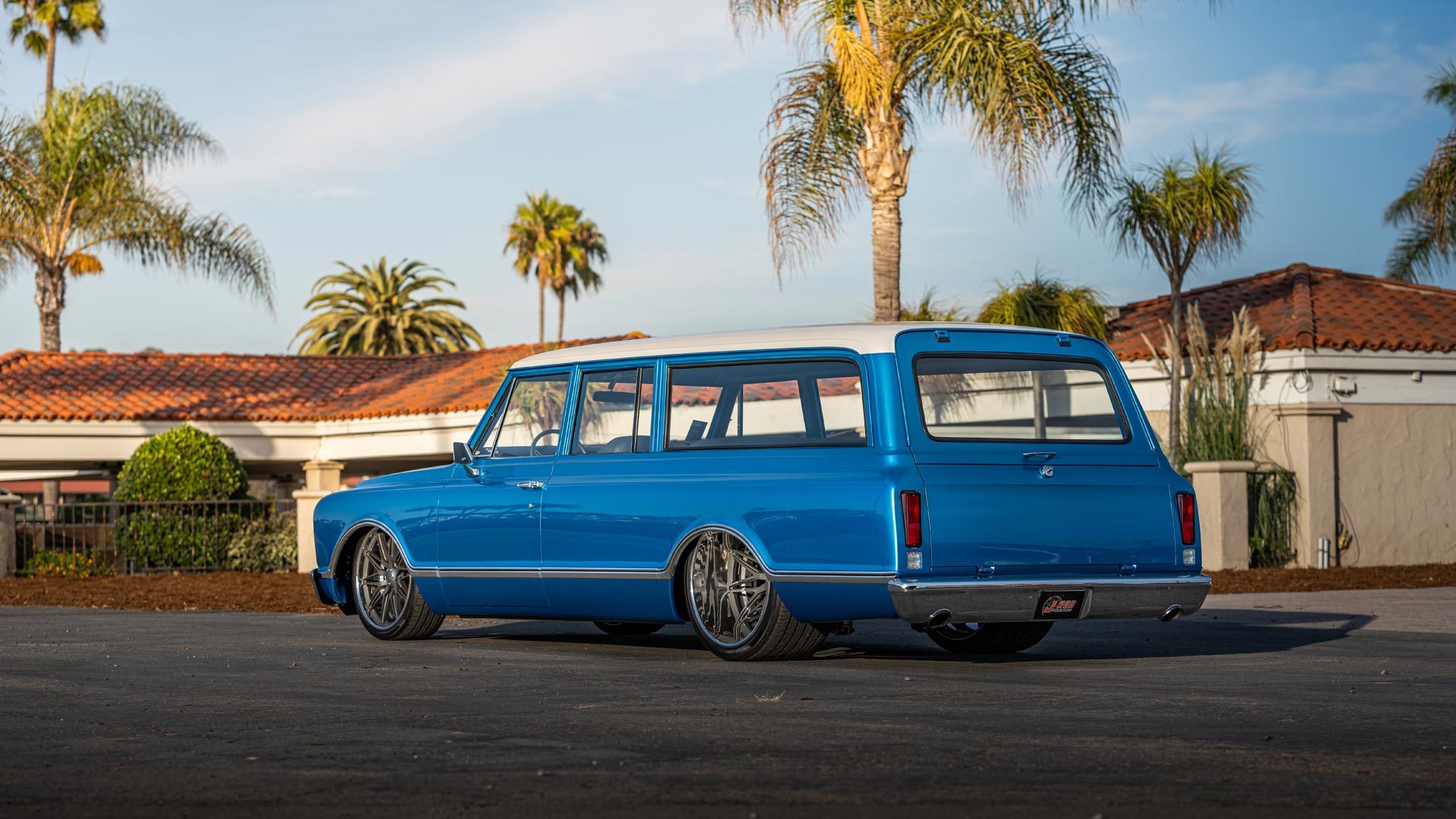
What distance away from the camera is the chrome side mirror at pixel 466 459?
11367mm

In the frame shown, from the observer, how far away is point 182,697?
27.4ft

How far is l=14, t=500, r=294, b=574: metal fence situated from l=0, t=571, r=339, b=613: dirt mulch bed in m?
0.77

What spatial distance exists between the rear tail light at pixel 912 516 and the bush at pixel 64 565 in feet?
61.4

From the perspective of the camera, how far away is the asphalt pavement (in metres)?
5.41

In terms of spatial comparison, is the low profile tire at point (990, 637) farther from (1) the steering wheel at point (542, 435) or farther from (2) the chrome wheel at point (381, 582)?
(2) the chrome wheel at point (381, 582)

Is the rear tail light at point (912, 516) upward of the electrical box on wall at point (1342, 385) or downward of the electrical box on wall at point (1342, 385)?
downward

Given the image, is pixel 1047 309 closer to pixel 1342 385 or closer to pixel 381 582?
pixel 1342 385

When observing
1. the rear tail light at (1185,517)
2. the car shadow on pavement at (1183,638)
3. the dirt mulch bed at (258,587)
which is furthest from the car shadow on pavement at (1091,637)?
the dirt mulch bed at (258,587)

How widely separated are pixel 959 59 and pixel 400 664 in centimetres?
1141

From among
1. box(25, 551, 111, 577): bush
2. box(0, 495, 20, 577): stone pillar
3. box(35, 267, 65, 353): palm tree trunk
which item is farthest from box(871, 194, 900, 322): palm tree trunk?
box(35, 267, 65, 353): palm tree trunk

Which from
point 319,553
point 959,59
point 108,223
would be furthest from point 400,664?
point 108,223

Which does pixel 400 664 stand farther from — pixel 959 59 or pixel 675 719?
pixel 959 59

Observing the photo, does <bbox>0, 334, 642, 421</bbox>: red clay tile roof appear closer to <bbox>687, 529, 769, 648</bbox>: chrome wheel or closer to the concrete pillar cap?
the concrete pillar cap

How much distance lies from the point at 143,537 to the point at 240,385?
10262 mm
